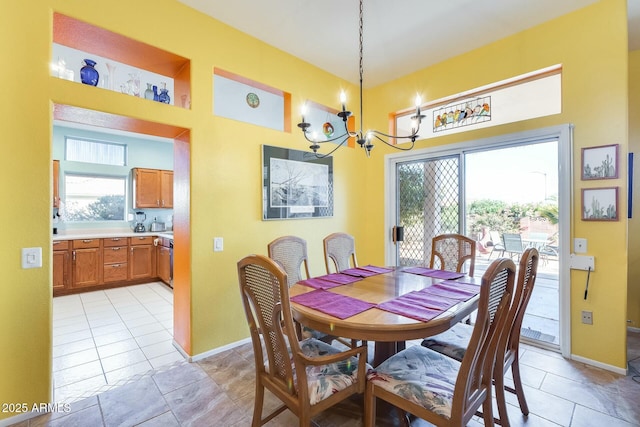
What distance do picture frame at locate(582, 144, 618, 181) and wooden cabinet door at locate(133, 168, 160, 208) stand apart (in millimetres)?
6519

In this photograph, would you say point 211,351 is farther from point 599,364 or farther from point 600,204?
point 600,204

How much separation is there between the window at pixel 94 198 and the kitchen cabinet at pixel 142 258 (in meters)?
0.92

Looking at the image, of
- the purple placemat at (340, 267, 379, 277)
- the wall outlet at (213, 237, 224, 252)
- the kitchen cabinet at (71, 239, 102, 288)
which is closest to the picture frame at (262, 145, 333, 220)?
the wall outlet at (213, 237, 224, 252)

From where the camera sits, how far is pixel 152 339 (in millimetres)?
2977

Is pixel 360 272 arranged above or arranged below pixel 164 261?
above

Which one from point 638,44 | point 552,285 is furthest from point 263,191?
point 638,44

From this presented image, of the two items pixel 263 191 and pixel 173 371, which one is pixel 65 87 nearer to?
pixel 263 191

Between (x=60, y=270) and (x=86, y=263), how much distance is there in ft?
1.07

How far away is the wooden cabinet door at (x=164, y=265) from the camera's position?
16.1ft

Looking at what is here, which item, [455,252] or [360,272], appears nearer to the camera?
[360,272]

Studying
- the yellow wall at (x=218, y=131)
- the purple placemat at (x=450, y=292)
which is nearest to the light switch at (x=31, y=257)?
the yellow wall at (x=218, y=131)

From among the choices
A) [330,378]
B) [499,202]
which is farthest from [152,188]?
[499,202]

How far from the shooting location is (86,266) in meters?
4.67

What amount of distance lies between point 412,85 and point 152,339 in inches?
170
